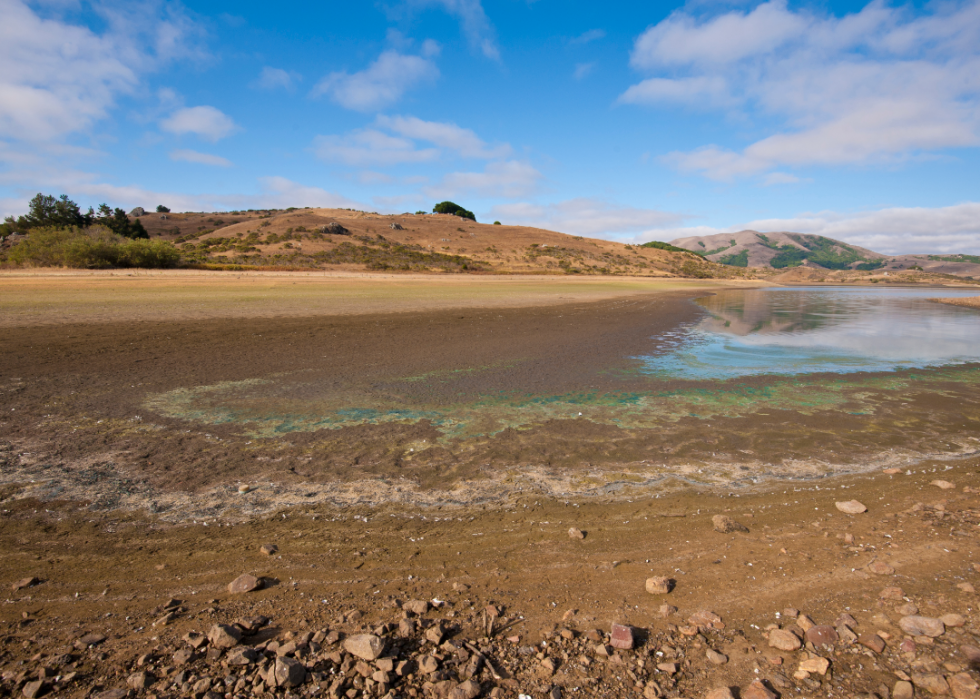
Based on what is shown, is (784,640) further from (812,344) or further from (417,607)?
(812,344)

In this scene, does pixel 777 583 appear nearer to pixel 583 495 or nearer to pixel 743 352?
pixel 583 495

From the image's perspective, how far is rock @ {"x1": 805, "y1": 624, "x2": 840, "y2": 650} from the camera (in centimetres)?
262

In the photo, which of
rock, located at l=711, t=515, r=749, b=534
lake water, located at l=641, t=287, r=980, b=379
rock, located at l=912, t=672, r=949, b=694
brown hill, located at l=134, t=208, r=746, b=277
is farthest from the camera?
brown hill, located at l=134, t=208, r=746, b=277

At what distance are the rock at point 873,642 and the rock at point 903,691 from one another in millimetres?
241

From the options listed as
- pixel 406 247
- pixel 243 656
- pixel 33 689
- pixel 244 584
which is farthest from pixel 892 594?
pixel 406 247

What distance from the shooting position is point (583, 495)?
4.61 meters

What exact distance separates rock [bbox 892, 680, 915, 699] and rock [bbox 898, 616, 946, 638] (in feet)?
1.66

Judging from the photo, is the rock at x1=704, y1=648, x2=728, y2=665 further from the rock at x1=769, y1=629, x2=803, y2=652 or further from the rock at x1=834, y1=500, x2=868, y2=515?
the rock at x1=834, y1=500, x2=868, y2=515

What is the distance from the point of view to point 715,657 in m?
2.54

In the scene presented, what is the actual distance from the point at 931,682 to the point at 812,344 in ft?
46.6

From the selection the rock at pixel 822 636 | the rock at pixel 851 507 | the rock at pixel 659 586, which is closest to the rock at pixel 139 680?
the rock at pixel 659 586

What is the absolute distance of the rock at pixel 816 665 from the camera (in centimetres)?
243

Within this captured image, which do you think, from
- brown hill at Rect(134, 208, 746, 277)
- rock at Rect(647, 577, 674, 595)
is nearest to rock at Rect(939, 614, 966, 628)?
rock at Rect(647, 577, 674, 595)

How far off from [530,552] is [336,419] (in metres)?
4.10
